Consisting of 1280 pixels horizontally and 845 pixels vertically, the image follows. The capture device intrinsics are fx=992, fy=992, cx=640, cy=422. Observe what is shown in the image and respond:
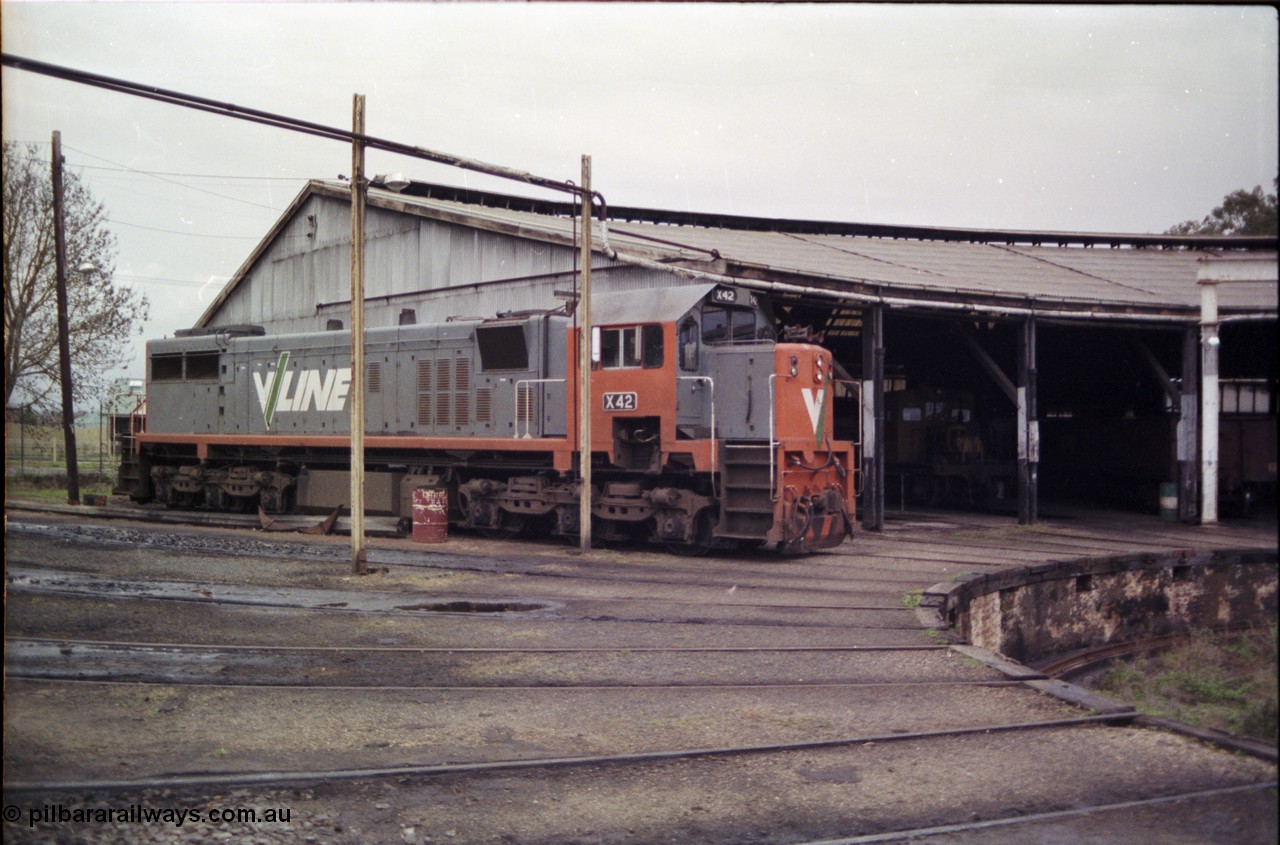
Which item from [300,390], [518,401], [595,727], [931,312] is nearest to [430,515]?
[518,401]

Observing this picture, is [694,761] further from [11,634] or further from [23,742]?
[11,634]

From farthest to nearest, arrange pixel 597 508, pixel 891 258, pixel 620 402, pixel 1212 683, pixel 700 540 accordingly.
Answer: pixel 891 258, pixel 597 508, pixel 700 540, pixel 620 402, pixel 1212 683

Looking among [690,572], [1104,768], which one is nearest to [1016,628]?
[690,572]

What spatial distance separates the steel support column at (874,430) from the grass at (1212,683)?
20.7 feet

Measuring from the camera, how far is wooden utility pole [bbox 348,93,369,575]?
1196cm

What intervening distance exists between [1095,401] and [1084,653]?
1648cm

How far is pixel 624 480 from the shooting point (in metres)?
15.4

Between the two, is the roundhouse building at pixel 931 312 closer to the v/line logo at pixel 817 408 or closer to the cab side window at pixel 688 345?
the cab side window at pixel 688 345

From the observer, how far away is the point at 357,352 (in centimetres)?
Result: 1233

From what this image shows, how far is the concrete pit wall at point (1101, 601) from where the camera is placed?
12727 millimetres
